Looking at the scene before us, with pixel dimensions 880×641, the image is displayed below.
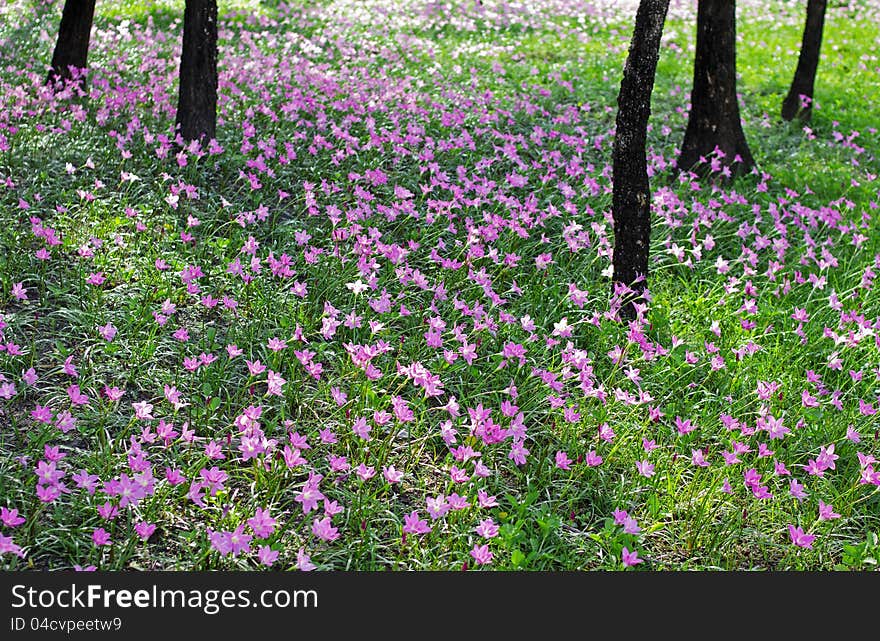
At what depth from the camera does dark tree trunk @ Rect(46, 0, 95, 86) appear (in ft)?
26.1

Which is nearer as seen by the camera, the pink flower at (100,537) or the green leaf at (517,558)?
the pink flower at (100,537)

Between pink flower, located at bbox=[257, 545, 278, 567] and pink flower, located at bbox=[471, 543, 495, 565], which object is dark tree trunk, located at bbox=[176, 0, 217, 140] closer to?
pink flower, located at bbox=[257, 545, 278, 567]

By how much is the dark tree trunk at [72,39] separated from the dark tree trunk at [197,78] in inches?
81.7

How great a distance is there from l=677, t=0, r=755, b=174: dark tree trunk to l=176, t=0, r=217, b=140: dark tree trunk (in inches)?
167

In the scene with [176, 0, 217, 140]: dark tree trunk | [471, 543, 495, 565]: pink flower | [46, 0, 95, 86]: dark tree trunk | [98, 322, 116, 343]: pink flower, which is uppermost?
[46, 0, 95, 86]: dark tree trunk

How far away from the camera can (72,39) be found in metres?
7.97

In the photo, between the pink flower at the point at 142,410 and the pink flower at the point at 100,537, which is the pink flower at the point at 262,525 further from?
the pink flower at the point at 142,410

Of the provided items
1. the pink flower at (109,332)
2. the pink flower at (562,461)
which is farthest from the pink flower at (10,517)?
the pink flower at (562,461)

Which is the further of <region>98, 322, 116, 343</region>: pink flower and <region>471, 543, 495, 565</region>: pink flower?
<region>98, 322, 116, 343</region>: pink flower

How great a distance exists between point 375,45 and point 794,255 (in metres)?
6.76

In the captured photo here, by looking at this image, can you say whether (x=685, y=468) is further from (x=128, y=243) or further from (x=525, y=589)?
(x=128, y=243)

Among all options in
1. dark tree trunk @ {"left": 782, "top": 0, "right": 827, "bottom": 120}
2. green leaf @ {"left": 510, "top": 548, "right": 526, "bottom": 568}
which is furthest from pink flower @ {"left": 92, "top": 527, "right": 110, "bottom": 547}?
dark tree trunk @ {"left": 782, "top": 0, "right": 827, "bottom": 120}

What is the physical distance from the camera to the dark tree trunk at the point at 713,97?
7660 mm

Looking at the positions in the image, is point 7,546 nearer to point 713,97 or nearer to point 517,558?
point 517,558
